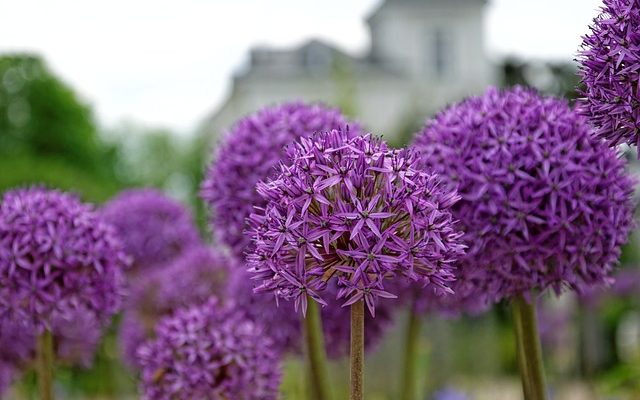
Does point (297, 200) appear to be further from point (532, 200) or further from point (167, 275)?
point (167, 275)

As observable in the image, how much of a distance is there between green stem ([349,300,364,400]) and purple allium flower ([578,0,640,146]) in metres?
0.96

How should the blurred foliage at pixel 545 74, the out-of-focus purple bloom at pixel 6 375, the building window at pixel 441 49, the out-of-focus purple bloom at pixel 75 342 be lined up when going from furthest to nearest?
the building window at pixel 441 49
the blurred foliage at pixel 545 74
the out-of-focus purple bloom at pixel 75 342
the out-of-focus purple bloom at pixel 6 375

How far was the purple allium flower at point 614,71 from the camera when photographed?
2.69 m

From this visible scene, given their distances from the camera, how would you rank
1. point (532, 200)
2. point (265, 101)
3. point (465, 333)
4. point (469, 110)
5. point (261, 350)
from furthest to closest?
point (265, 101) < point (465, 333) < point (261, 350) < point (469, 110) < point (532, 200)

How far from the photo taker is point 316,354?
3.98 m

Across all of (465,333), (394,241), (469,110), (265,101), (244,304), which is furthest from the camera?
(265,101)

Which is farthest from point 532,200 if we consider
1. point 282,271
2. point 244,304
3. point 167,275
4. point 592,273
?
point 167,275

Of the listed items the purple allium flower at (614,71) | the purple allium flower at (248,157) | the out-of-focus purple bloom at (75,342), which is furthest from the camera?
the out-of-focus purple bloom at (75,342)

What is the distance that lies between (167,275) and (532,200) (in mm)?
2958

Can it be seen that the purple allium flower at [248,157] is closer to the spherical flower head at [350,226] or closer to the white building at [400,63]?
the spherical flower head at [350,226]

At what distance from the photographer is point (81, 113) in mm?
39031

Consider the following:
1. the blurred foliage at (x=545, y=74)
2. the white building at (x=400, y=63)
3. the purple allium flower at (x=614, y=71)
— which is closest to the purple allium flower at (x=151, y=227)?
the purple allium flower at (x=614, y=71)

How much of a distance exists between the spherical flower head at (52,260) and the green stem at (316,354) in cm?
82

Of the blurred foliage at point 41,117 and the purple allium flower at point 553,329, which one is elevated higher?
the blurred foliage at point 41,117
